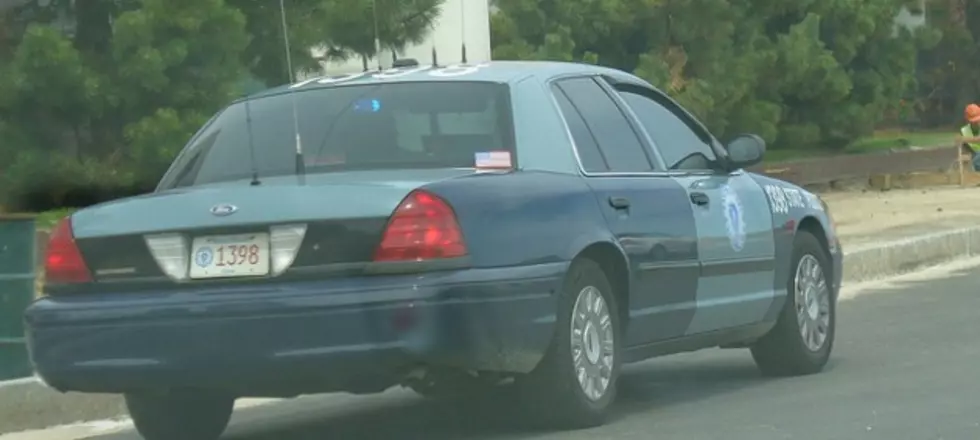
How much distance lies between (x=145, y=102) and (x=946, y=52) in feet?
87.1

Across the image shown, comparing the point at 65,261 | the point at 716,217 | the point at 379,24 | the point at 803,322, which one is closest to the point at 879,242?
the point at 379,24

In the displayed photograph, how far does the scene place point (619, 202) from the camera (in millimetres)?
7859

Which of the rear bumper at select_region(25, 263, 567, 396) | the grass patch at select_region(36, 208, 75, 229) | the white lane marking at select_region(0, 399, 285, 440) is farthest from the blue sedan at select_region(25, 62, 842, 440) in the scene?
the grass patch at select_region(36, 208, 75, 229)

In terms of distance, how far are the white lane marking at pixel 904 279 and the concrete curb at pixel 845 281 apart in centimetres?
12

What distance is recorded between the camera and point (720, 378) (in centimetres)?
973

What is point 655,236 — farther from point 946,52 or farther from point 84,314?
point 946,52

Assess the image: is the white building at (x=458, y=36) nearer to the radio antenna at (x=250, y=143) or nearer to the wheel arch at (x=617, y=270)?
the radio antenna at (x=250, y=143)

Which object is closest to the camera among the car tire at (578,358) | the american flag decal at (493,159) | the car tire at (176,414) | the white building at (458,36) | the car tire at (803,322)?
the car tire at (578,358)

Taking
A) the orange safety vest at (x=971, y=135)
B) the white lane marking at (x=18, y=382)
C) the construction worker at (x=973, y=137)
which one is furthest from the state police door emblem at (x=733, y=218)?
the orange safety vest at (x=971, y=135)

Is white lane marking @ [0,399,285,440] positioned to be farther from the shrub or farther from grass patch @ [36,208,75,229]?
the shrub

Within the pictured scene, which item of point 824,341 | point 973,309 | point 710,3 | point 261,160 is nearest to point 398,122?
point 261,160

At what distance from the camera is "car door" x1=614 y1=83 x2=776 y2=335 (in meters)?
8.55

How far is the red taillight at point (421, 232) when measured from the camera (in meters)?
6.85

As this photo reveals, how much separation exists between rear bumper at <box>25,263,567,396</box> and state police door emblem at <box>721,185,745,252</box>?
188cm
